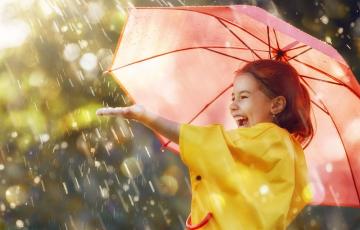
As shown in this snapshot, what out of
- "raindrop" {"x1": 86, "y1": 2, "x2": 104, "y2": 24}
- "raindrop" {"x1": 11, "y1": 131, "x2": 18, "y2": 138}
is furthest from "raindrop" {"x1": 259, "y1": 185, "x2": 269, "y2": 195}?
"raindrop" {"x1": 11, "y1": 131, "x2": 18, "y2": 138}

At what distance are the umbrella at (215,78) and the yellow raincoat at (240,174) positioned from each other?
0.69m

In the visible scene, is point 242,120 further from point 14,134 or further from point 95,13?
point 14,134

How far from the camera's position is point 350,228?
15.7ft

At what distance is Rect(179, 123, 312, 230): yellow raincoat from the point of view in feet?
6.30

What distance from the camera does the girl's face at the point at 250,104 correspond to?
7.23 feet

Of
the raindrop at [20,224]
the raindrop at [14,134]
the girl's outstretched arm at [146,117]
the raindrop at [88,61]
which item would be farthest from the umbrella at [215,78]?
the raindrop at [20,224]

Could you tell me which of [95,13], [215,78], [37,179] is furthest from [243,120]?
[37,179]

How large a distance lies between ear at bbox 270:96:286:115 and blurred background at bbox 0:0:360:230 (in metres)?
2.16

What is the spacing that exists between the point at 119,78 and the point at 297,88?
2.88 feet

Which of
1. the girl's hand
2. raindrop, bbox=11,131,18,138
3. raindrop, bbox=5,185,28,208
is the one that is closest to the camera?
the girl's hand

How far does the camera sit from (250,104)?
2207 millimetres

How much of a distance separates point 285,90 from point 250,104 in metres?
0.16

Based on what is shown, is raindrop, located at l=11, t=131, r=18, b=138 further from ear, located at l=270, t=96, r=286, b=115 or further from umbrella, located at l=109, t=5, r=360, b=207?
ear, located at l=270, t=96, r=286, b=115

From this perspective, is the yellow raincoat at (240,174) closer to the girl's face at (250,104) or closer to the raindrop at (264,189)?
the raindrop at (264,189)
